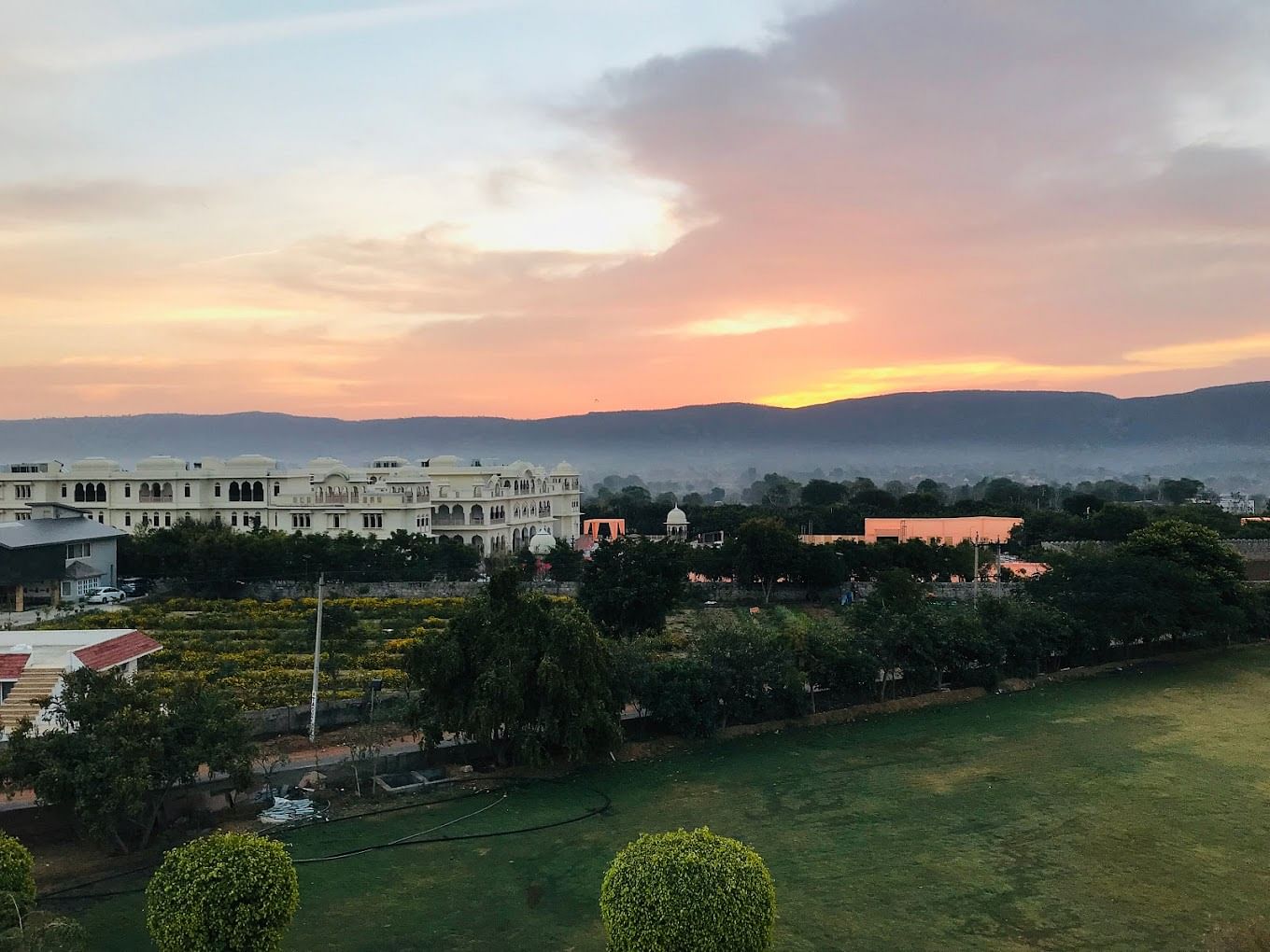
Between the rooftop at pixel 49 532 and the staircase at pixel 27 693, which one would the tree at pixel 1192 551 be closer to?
the staircase at pixel 27 693

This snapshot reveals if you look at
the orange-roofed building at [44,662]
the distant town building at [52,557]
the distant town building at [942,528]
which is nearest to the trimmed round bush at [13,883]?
the orange-roofed building at [44,662]

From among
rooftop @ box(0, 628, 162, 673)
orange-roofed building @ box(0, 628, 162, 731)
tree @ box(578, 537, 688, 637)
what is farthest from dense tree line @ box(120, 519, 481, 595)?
orange-roofed building @ box(0, 628, 162, 731)

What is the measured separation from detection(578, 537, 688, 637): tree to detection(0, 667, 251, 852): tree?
14341 mm

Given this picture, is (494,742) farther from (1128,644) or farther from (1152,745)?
(1128,644)

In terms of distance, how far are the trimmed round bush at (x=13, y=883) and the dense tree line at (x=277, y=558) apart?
29.3 m

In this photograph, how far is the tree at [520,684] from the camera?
18.2 meters

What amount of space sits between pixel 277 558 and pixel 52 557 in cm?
814

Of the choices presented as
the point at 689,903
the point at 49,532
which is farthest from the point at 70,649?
the point at 49,532

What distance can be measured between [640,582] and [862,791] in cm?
1257

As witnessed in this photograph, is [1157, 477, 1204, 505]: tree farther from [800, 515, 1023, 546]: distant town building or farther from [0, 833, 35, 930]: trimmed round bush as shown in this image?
[0, 833, 35, 930]: trimmed round bush

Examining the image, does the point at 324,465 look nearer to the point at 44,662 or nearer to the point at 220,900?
the point at 44,662

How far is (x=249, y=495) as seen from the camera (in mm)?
54219

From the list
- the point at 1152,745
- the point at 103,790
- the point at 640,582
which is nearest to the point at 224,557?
the point at 640,582

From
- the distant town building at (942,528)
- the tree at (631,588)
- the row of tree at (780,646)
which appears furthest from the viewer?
the distant town building at (942,528)
